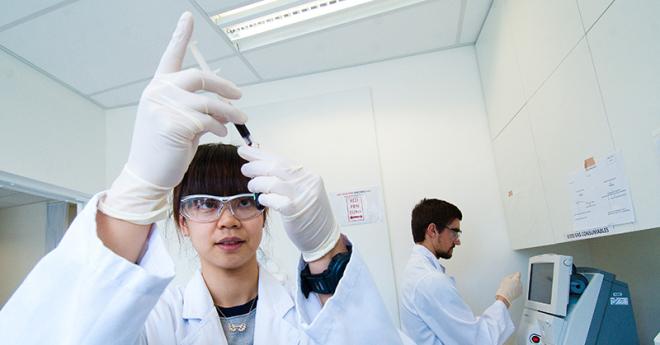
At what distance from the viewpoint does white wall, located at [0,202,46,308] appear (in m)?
3.54

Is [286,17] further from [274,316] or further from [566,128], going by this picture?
[274,316]

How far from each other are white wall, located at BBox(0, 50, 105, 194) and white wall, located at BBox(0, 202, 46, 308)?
1.30 m

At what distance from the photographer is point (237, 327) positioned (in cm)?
100

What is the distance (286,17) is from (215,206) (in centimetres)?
148

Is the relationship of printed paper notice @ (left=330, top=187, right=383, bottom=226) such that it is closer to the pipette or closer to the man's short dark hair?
→ the man's short dark hair

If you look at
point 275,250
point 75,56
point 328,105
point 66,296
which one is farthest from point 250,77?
point 66,296

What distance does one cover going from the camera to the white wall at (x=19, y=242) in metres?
3.54

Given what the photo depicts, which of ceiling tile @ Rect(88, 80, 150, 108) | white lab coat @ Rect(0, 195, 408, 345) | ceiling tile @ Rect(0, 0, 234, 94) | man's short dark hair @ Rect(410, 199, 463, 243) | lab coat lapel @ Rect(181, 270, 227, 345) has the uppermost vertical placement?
ceiling tile @ Rect(0, 0, 234, 94)

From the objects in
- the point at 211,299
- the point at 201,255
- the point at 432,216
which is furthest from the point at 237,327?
the point at 432,216

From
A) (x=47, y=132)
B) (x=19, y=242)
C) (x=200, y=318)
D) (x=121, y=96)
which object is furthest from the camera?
(x=19, y=242)

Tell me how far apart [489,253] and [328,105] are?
4.38 feet

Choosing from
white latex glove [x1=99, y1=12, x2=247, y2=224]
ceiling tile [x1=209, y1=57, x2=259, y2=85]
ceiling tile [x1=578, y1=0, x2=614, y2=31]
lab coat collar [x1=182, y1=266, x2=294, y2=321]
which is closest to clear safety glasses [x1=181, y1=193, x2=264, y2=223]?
lab coat collar [x1=182, y1=266, x2=294, y2=321]

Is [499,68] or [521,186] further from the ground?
[499,68]

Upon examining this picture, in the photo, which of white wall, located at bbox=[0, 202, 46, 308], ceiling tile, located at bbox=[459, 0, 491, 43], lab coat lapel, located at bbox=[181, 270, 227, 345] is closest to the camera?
lab coat lapel, located at bbox=[181, 270, 227, 345]
